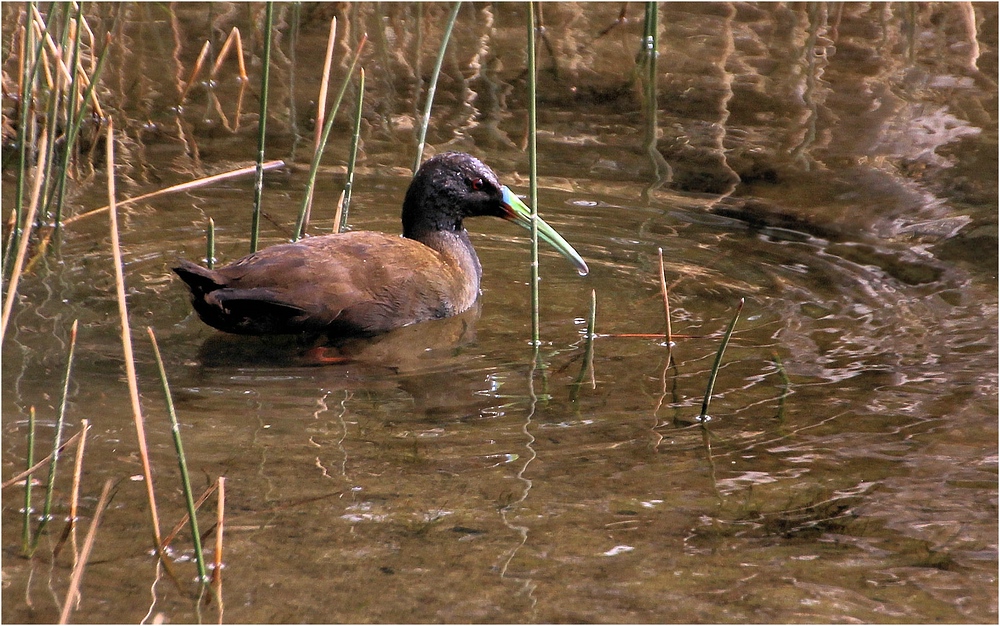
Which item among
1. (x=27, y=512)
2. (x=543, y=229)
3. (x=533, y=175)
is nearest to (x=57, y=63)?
(x=543, y=229)

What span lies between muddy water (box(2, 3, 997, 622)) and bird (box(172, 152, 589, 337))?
0.14 m

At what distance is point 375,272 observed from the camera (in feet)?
18.4

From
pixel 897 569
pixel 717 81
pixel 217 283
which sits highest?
pixel 717 81

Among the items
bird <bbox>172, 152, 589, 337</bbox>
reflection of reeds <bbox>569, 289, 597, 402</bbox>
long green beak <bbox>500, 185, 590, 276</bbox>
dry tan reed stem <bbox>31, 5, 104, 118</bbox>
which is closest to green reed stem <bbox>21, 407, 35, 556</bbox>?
bird <bbox>172, 152, 589, 337</bbox>

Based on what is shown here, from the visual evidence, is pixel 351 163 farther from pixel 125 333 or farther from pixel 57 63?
pixel 125 333

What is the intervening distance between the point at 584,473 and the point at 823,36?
6645 millimetres

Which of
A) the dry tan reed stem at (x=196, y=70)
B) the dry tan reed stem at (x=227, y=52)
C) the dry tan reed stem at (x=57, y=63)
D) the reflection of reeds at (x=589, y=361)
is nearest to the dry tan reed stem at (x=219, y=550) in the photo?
the reflection of reeds at (x=589, y=361)

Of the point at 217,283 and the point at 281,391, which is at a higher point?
the point at 217,283

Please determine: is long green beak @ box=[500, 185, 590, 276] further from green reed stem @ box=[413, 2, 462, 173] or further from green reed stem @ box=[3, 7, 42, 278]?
green reed stem @ box=[3, 7, 42, 278]

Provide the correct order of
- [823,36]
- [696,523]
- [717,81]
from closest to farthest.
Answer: [696,523]
[717,81]
[823,36]

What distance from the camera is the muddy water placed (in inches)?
144

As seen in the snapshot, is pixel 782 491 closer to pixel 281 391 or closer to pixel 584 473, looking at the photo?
pixel 584 473

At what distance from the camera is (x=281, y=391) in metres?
4.96

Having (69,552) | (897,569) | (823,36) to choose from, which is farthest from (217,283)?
(823,36)
